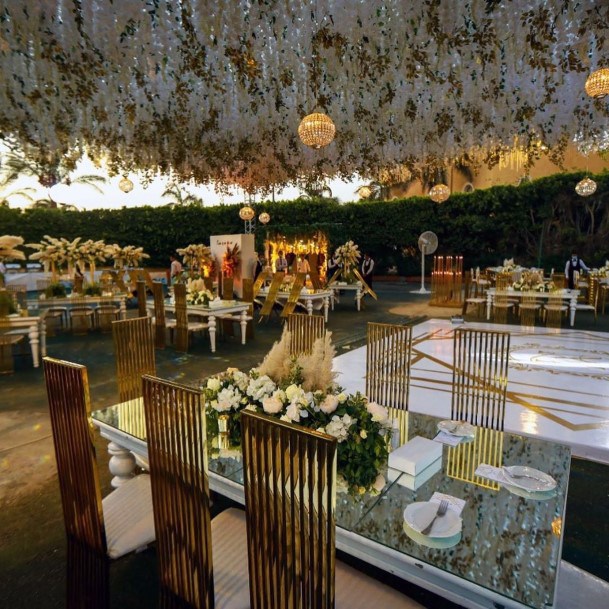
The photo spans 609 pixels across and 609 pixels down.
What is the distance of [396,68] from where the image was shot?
642cm

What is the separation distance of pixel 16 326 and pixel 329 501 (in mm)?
5697

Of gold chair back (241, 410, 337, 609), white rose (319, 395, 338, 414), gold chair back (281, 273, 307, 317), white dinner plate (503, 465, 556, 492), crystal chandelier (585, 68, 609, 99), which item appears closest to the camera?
gold chair back (241, 410, 337, 609)

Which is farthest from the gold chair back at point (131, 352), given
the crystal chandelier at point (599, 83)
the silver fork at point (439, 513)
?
the crystal chandelier at point (599, 83)

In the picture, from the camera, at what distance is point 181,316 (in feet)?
20.7

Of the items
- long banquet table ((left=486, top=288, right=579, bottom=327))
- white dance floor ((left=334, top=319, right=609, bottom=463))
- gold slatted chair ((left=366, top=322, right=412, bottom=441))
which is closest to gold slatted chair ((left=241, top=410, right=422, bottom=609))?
gold slatted chair ((left=366, top=322, right=412, bottom=441))

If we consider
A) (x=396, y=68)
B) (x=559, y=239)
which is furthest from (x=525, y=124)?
(x=559, y=239)

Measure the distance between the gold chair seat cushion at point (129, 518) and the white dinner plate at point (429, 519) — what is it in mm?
1013

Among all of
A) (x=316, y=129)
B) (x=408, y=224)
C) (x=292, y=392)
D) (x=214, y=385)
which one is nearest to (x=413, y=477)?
(x=292, y=392)

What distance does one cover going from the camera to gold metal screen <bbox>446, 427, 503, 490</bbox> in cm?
159

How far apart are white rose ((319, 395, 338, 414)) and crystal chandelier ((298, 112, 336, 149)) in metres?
4.84

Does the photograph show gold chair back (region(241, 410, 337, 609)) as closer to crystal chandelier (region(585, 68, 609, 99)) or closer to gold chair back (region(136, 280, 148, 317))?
crystal chandelier (region(585, 68, 609, 99))

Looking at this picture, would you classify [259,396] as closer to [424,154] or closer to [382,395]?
[382,395]

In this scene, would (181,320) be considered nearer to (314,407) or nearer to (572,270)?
(314,407)

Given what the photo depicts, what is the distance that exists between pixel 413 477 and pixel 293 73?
6488 millimetres
